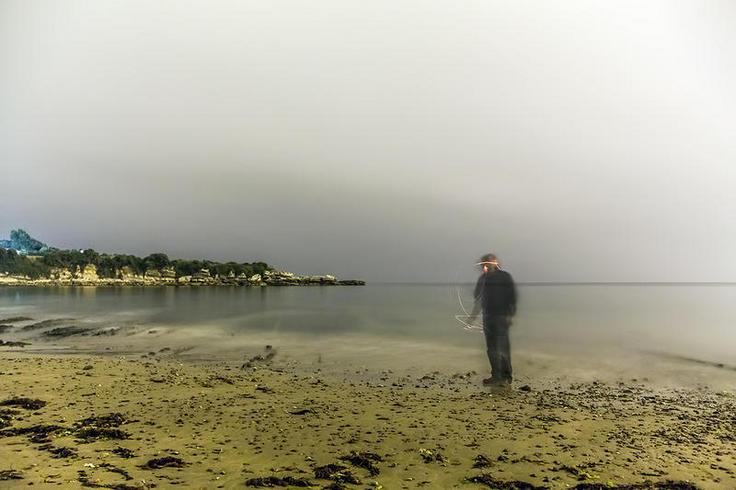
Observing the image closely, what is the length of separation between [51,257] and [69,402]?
11892 centimetres

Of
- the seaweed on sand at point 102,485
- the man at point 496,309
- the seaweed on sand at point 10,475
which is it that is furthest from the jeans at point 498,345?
the seaweed on sand at point 10,475

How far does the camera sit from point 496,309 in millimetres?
13273

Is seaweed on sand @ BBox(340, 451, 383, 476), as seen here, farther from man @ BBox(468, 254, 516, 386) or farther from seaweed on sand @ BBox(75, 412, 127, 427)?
man @ BBox(468, 254, 516, 386)

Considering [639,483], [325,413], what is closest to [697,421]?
[639,483]

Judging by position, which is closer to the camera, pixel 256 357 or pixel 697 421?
pixel 697 421

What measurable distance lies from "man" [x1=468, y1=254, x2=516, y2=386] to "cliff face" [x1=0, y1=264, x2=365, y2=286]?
373 feet

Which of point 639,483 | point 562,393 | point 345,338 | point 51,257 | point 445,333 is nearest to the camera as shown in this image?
point 639,483

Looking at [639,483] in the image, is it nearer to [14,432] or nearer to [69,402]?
[14,432]

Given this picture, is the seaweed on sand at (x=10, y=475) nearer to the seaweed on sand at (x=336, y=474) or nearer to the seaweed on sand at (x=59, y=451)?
the seaweed on sand at (x=59, y=451)

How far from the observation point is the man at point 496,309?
1299cm

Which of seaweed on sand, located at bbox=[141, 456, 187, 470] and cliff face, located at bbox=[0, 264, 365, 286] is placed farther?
cliff face, located at bbox=[0, 264, 365, 286]

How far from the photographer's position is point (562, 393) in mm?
11586

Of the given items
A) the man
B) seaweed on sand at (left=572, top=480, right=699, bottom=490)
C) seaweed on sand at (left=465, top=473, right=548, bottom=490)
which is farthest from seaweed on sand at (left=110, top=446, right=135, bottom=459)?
the man

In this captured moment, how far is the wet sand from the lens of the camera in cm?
593
